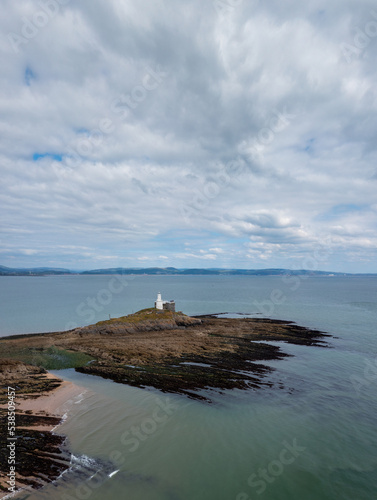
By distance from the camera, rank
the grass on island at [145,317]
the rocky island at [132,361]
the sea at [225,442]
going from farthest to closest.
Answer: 1. the grass on island at [145,317]
2. the rocky island at [132,361]
3. the sea at [225,442]

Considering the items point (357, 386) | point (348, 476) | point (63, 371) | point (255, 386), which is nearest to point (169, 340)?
point (63, 371)

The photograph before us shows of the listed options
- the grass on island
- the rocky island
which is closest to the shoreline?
the rocky island

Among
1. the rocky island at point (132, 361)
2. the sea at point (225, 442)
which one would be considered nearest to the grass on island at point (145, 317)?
the rocky island at point (132, 361)

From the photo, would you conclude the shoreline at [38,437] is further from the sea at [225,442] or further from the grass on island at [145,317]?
the grass on island at [145,317]

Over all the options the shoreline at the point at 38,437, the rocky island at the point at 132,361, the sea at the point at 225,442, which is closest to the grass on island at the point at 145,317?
the rocky island at the point at 132,361

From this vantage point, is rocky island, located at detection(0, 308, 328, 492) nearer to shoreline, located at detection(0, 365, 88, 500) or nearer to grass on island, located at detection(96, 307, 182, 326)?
shoreline, located at detection(0, 365, 88, 500)

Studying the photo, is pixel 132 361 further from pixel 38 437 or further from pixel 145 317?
pixel 145 317

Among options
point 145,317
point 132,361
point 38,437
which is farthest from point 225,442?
point 145,317

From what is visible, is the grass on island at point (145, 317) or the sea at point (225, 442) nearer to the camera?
the sea at point (225, 442)

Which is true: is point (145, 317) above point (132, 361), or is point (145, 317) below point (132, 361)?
above

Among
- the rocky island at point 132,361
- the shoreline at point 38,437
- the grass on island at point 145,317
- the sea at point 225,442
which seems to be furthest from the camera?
the grass on island at point 145,317

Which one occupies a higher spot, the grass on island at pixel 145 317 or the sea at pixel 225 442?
the grass on island at pixel 145 317

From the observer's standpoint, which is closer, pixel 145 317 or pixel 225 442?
pixel 225 442
